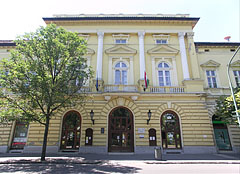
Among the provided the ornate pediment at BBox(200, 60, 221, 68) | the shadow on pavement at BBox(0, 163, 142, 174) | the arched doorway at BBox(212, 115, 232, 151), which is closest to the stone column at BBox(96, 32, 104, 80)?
the shadow on pavement at BBox(0, 163, 142, 174)

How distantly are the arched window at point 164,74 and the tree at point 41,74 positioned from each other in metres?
8.95

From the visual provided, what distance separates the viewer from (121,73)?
16.9 m

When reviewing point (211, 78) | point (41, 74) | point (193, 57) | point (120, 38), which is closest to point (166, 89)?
point (193, 57)

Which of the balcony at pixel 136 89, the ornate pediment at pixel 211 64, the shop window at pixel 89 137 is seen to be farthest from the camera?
the ornate pediment at pixel 211 64

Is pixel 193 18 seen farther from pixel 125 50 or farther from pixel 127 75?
pixel 127 75

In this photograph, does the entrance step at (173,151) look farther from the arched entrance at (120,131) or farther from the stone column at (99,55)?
the stone column at (99,55)

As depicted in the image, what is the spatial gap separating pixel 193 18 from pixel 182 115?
39.3ft

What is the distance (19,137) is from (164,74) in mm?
16662

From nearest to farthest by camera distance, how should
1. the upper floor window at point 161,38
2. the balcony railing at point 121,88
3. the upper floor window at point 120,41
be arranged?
the balcony railing at point 121,88
the upper floor window at point 161,38
the upper floor window at point 120,41

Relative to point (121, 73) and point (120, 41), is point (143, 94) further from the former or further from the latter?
point (120, 41)

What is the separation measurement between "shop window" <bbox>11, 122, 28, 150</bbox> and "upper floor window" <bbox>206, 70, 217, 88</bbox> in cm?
2066

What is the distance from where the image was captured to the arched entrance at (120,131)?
47.0 feet

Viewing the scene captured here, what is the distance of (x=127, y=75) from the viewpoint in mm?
16859

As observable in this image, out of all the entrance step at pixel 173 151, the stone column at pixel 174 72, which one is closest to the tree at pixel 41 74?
the entrance step at pixel 173 151
